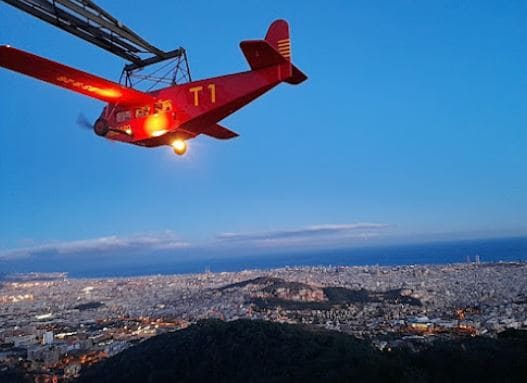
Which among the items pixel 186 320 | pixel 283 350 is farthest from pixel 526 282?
pixel 283 350

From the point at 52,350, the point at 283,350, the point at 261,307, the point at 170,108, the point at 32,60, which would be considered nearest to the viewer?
the point at 32,60

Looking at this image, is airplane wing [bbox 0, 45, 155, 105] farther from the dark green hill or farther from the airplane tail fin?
the dark green hill

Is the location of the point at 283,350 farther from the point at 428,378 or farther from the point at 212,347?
the point at 428,378

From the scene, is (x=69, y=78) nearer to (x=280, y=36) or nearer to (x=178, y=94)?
(x=178, y=94)

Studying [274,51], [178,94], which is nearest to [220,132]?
[178,94]

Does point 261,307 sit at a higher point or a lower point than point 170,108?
lower

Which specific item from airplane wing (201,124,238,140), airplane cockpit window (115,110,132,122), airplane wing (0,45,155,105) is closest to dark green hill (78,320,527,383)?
airplane wing (201,124,238,140)
